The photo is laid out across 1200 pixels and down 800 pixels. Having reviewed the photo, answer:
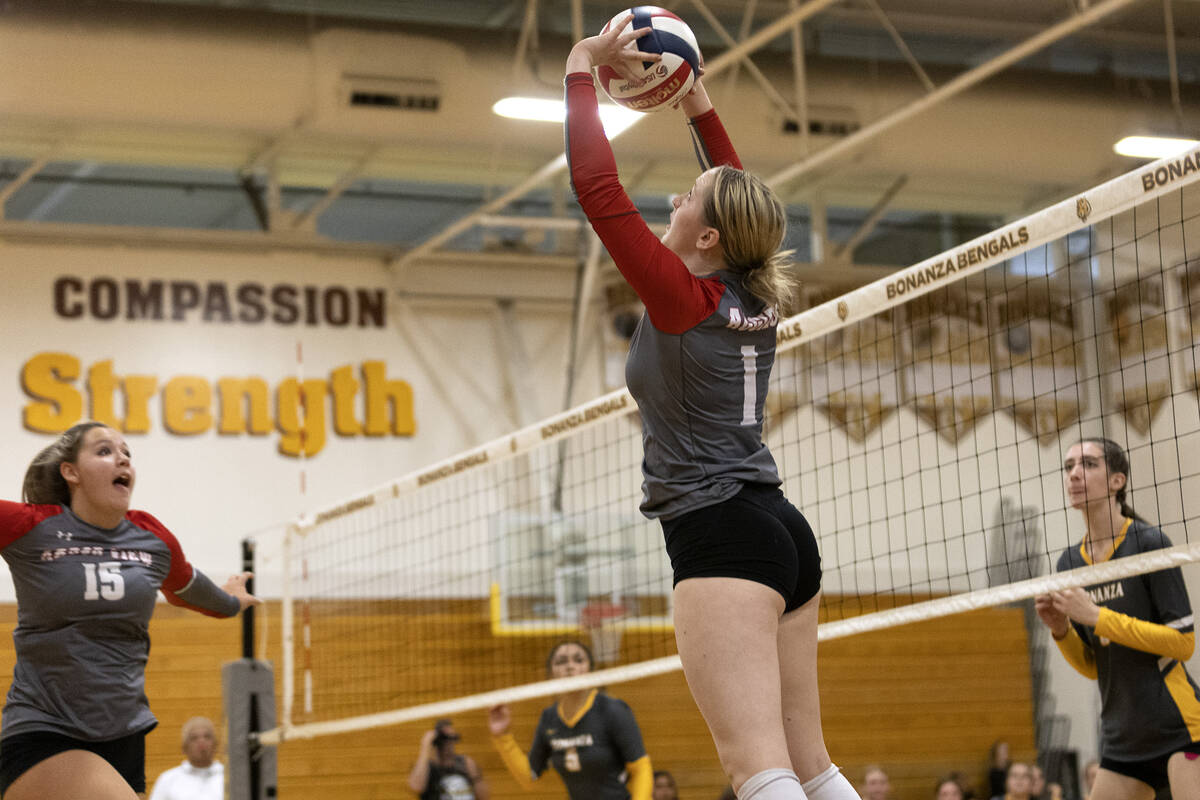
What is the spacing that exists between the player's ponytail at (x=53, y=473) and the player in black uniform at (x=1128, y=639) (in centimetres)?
354

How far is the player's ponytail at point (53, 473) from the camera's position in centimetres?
521

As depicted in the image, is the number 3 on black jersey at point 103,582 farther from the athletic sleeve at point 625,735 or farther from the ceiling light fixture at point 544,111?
the ceiling light fixture at point 544,111

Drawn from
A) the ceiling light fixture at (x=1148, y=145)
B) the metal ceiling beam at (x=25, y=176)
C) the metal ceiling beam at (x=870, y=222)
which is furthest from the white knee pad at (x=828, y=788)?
the metal ceiling beam at (x=870, y=222)

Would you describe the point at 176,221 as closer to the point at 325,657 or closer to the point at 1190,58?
the point at 325,657

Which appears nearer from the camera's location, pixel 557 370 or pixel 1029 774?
pixel 1029 774

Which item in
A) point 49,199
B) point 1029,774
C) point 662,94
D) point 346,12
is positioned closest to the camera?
point 662,94

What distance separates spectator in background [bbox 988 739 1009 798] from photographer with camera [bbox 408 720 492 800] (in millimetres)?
6175

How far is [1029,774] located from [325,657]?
619 centimetres

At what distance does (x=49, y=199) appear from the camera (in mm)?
14984

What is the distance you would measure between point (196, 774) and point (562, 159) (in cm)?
573

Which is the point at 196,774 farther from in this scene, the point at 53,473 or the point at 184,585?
the point at 53,473

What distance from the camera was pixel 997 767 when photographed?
15.2 meters

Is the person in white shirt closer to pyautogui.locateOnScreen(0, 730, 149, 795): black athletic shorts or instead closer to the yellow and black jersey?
pyautogui.locateOnScreen(0, 730, 149, 795): black athletic shorts

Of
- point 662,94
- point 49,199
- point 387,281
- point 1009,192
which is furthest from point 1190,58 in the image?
point 662,94
